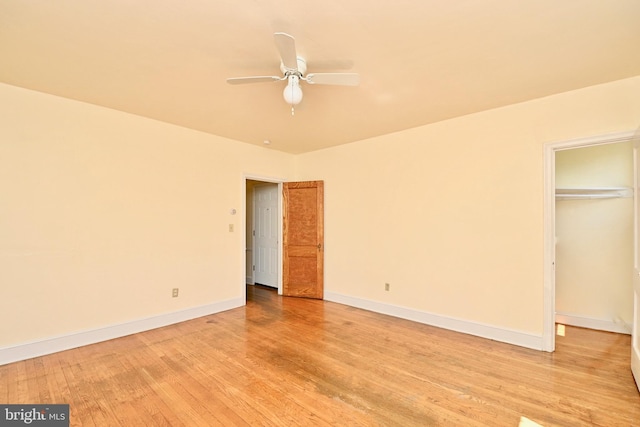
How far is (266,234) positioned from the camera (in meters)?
5.85

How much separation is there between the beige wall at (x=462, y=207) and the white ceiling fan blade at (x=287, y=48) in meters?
2.52

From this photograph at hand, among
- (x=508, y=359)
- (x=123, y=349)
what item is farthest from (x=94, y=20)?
(x=508, y=359)

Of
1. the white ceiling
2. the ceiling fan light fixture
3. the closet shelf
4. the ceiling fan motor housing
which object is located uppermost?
the white ceiling

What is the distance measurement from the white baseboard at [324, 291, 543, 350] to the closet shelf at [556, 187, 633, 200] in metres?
1.94

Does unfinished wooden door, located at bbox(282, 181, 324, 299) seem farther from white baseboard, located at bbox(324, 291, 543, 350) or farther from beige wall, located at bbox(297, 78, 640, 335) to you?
white baseboard, located at bbox(324, 291, 543, 350)

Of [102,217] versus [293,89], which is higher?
[293,89]

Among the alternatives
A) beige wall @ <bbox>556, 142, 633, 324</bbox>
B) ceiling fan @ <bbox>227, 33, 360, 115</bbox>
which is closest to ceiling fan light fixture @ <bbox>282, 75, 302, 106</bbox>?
ceiling fan @ <bbox>227, 33, 360, 115</bbox>

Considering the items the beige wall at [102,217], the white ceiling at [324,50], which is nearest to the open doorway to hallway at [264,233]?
the beige wall at [102,217]

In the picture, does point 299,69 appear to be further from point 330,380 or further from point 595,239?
point 595,239

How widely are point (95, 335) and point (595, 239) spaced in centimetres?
621

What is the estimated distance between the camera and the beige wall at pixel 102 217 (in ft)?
9.17

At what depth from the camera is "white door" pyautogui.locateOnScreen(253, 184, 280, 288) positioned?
5667mm

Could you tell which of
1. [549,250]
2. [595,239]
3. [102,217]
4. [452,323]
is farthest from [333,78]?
[595,239]

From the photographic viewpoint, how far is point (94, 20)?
72.5 inches
